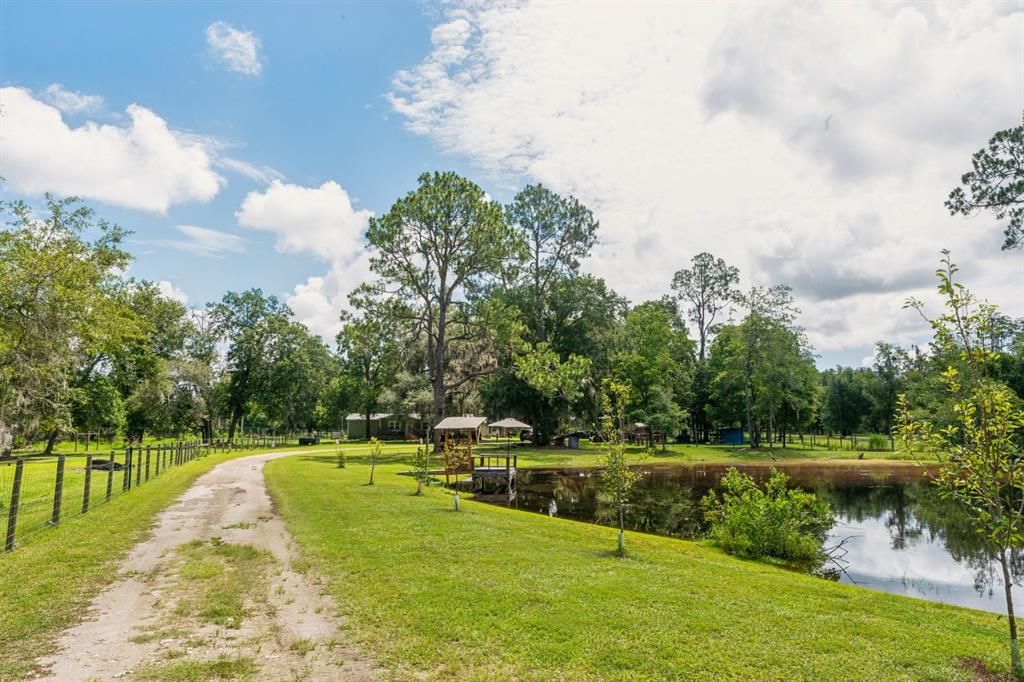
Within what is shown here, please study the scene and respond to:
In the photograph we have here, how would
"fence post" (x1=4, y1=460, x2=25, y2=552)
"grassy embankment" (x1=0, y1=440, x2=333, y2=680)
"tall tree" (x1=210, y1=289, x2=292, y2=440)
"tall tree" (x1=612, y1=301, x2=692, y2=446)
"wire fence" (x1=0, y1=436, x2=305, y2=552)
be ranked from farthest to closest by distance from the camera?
1. "tall tree" (x1=210, y1=289, x2=292, y2=440)
2. "tall tree" (x1=612, y1=301, x2=692, y2=446)
3. "wire fence" (x1=0, y1=436, x2=305, y2=552)
4. "fence post" (x1=4, y1=460, x2=25, y2=552)
5. "grassy embankment" (x1=0, y1=440, x2=333, y2=680)

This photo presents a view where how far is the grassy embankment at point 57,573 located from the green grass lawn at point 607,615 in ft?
9.70

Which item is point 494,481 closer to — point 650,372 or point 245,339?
point 650,372

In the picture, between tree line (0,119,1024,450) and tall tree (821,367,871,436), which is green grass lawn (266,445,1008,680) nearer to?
tree line (0,119,1024,450)

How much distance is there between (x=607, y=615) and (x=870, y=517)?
58.1 feet

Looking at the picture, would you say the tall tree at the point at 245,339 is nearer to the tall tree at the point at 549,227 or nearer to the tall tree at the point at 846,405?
the tall tree at the point at 549,227

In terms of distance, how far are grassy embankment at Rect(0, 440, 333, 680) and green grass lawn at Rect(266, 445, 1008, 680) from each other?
9.70 ft

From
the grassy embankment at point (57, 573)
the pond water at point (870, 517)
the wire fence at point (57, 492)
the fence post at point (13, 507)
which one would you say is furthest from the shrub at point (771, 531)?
the fence post at point (13, 507)

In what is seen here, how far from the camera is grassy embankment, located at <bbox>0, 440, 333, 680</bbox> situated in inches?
241

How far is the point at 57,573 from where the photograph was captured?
8.55m

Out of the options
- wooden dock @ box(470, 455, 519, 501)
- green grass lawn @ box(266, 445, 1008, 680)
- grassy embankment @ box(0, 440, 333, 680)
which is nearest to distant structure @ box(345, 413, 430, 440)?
wooden dock @ box(470, 455, 519, 501)

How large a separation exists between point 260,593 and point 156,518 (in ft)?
23.5

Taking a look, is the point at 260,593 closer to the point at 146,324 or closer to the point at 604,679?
the point at 604,679

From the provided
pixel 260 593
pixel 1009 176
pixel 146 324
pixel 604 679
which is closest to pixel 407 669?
pixel 604 679

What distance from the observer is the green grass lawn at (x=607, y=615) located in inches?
228
